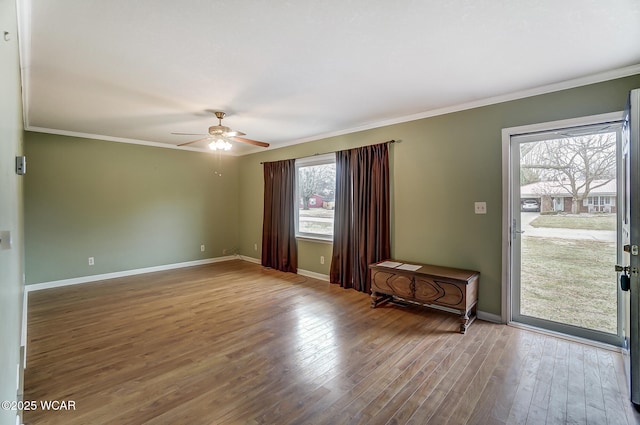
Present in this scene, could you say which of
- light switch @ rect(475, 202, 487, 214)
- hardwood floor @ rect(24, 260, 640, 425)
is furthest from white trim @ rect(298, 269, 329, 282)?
light switch @ rect(475, 202, 487, 214)

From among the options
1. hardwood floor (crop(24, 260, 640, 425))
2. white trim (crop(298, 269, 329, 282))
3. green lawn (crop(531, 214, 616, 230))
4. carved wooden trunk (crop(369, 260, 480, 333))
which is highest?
green lawn (crop(531, 214, 616, 230))

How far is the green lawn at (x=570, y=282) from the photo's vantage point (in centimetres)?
274

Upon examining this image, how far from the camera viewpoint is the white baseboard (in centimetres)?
324

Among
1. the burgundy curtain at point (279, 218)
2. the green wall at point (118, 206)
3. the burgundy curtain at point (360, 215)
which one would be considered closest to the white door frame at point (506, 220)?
the burgundy curtain at point (360, 215)

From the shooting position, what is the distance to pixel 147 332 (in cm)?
303

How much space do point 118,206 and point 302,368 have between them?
4.69 metres

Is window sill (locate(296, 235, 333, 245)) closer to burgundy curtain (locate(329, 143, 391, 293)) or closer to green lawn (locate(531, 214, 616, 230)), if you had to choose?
burgundy curtain (locate(329, 143, 391, 293))

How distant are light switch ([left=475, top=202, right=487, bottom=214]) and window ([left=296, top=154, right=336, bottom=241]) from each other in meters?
2.27

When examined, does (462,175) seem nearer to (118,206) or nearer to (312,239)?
(312,239)

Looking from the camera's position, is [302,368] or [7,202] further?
[302,368]

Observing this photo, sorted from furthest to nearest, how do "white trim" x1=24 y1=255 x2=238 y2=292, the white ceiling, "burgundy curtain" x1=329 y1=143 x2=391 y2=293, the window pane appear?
the window pane, "white trim" x1=24 y1=255 x2=238 y2=292, "burgundy curtain" x1=329 y1=143 x2=391 y2=293, the white ceiling

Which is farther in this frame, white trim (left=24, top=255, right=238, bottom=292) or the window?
the window

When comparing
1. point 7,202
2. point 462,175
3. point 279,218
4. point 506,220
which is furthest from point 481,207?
point 7,202

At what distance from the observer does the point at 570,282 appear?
2936 mm
